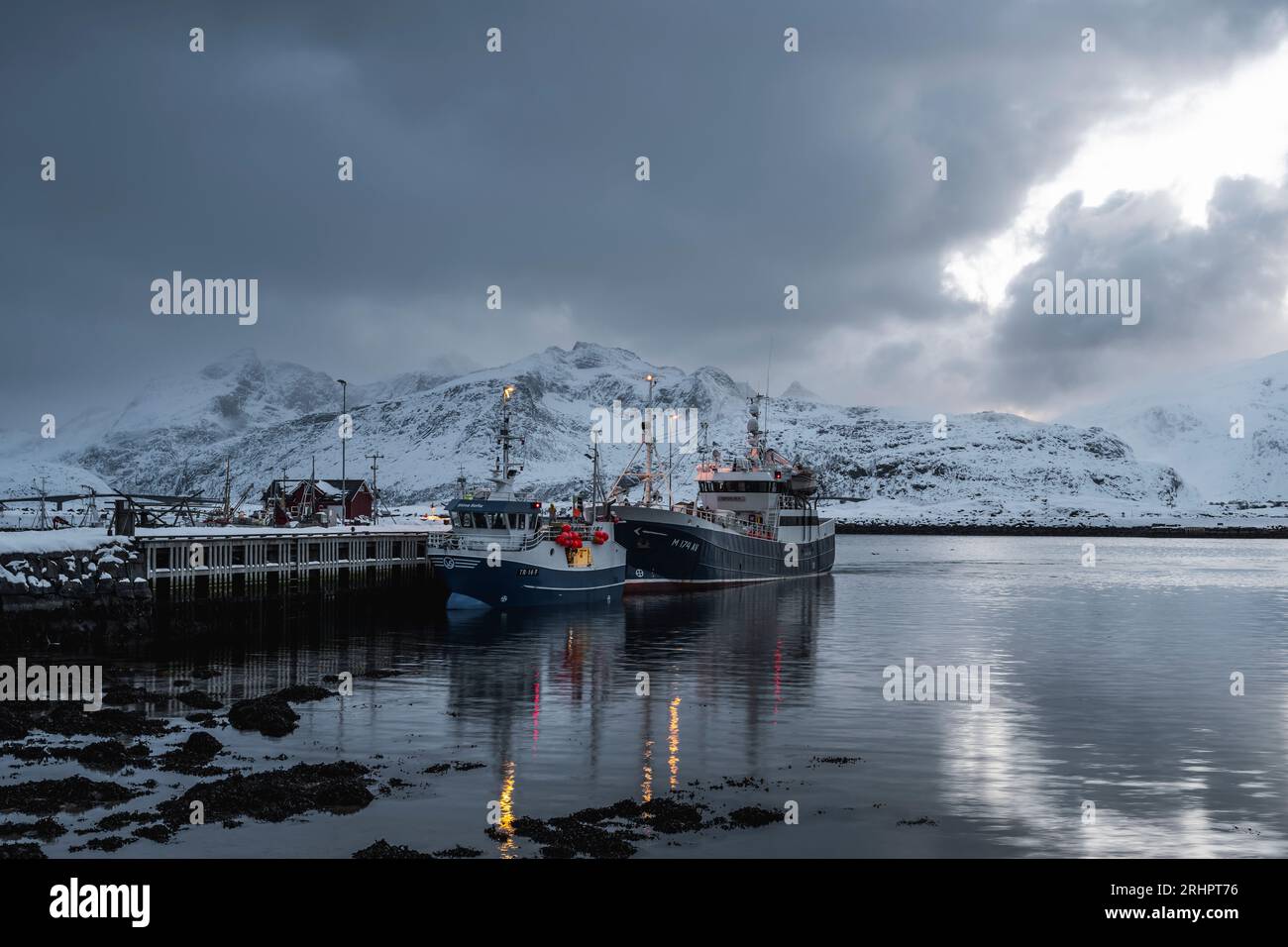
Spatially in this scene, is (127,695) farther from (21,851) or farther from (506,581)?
(506,581)

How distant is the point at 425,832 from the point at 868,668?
91.5ft

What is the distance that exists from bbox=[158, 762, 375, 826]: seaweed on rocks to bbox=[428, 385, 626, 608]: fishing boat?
3603 centimetres

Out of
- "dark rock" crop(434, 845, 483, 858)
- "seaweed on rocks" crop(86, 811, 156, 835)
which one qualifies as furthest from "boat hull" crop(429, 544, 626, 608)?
"dark rock" crop(434, 845, 483, 858)

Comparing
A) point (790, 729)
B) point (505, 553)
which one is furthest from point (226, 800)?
point (505, 553)

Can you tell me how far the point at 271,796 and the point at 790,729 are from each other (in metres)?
14.9

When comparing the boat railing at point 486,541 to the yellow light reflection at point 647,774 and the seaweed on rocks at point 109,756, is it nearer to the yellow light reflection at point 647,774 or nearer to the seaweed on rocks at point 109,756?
the yellow light reflection at point 647,774

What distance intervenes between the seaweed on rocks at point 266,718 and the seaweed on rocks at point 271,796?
16.5 ft

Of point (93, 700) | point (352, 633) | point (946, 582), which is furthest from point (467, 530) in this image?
point (946, 582)

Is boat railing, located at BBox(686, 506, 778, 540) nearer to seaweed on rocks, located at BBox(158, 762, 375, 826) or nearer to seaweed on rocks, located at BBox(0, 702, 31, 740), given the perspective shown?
seaweed on rocks, located at BBox(0, 702, 31, 740)

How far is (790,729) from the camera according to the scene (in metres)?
30.8

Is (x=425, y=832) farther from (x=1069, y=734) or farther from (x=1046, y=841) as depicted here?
(x=1069, y=734)

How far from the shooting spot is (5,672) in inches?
1415

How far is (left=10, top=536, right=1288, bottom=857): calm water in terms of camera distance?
20.3 meters
